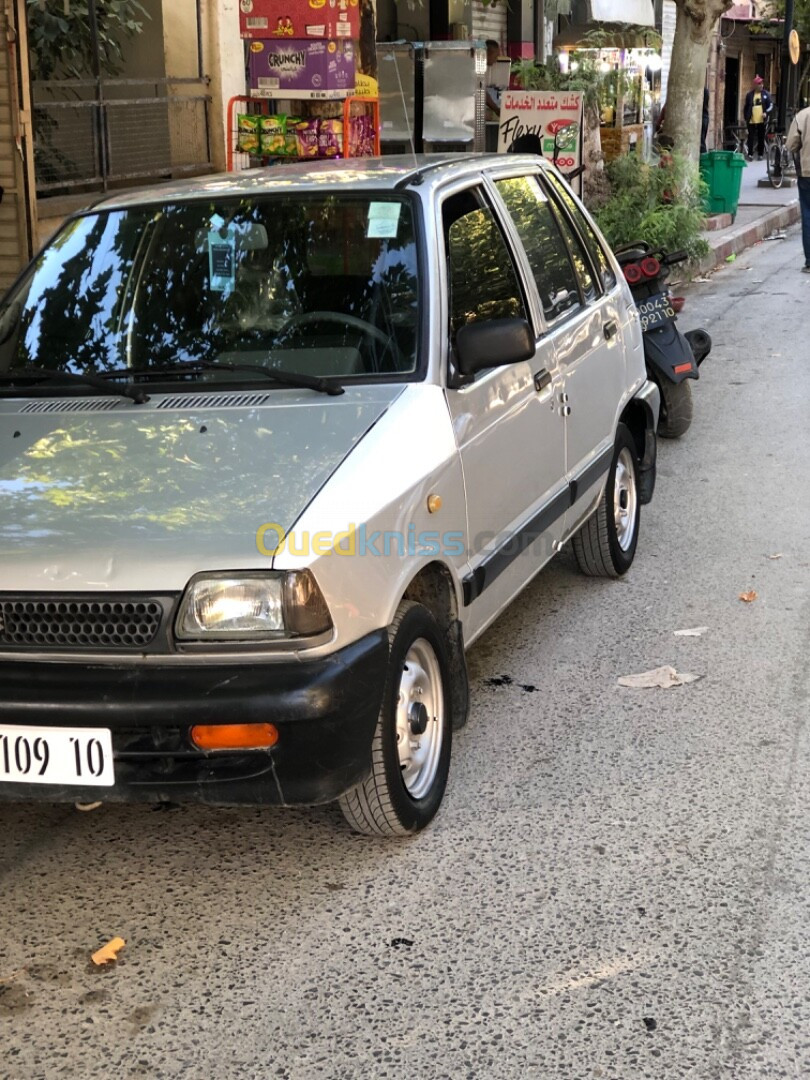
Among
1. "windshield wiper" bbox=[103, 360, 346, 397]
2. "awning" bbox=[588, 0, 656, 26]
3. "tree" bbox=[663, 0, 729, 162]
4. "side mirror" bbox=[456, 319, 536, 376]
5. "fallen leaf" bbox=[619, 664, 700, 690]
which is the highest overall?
"awning" bbox=[588, 0, 656, 26]

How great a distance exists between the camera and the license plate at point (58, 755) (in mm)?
3307

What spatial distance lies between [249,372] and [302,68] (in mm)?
6531

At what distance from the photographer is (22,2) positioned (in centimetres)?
909

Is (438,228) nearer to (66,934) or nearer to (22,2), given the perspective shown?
(66,934)

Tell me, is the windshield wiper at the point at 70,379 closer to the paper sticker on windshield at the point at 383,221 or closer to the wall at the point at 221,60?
the paper sticker on windshield at the point at 383,221

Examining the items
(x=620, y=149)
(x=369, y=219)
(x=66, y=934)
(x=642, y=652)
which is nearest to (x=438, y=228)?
(x=369, y=219)

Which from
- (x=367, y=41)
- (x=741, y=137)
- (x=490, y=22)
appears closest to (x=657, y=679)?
(x=367, y=41)

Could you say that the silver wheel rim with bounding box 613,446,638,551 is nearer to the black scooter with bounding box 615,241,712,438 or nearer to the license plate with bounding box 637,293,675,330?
the black scooter with bounding box 615,241,712,438

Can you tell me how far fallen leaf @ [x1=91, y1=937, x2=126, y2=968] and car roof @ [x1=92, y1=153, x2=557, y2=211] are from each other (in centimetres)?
241

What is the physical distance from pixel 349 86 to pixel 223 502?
23.5 ft

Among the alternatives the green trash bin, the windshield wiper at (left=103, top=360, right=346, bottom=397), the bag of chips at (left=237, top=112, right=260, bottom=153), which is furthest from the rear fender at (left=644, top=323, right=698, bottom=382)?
the green trash bin

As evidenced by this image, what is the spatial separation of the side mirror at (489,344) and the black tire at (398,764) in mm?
796

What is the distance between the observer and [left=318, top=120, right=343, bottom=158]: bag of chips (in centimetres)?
984

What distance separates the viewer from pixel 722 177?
20.2m
